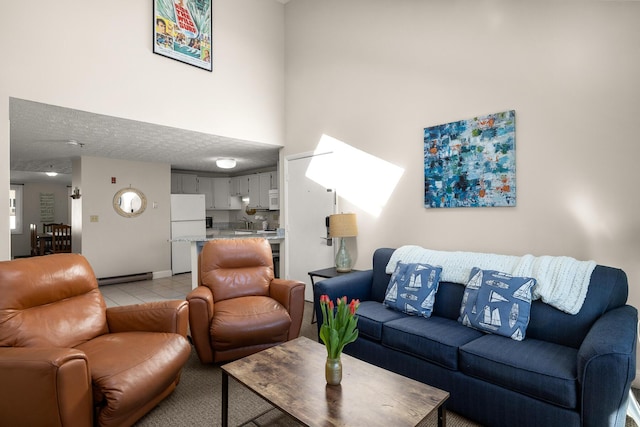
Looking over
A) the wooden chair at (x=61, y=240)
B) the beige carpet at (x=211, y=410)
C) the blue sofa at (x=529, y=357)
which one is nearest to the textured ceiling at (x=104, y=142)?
the wooden chair at (x=61, y=240)

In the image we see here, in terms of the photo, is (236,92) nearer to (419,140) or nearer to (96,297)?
(419,140)

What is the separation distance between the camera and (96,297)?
235cm

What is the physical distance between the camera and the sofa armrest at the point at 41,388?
1.48 meters

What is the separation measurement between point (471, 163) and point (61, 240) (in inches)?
281

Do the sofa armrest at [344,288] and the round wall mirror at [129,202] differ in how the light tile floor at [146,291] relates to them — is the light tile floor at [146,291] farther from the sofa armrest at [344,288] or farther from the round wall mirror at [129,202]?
the sofa armrest at [344,288]

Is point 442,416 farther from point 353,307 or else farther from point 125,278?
point 125,278

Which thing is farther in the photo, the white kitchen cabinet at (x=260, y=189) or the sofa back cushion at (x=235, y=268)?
the white kitchen cabinet at (x=260, y=189)

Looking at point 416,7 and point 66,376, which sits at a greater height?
point 416,7

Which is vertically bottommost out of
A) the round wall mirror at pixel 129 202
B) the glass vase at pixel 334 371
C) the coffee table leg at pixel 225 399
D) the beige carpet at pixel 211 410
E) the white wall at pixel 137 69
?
the beige carpet at pixel 211 410

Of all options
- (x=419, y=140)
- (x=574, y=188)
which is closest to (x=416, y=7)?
(x=419, y=140)

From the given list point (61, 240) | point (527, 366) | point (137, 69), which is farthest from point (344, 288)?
point (61, 240)

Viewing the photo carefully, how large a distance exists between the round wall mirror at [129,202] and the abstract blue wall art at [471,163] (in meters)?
5.37

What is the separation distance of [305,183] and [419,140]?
5.76 feet

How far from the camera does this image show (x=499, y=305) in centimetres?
220
